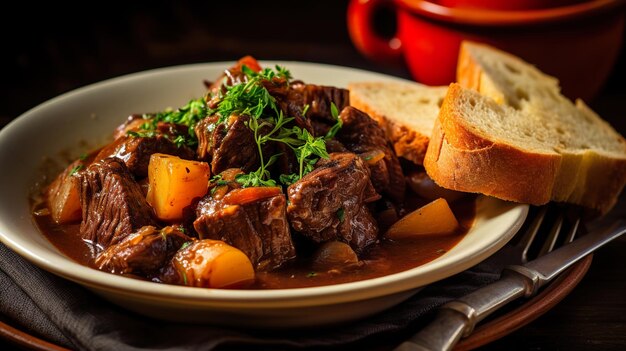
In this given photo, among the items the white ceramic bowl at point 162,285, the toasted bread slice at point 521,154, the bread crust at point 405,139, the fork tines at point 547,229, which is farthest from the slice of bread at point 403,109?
the fork tines at point 547,229

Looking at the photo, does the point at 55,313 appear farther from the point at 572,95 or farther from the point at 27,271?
the point at 572,95

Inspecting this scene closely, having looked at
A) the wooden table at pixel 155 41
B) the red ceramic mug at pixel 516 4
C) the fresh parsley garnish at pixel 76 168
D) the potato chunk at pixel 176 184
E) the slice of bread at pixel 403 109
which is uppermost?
the red ceramic mug at pixel 516 4

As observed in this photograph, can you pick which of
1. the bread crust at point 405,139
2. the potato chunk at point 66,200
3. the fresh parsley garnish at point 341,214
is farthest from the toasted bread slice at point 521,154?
the potato chunk at point 66,200

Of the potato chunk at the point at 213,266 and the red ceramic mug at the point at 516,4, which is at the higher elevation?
the red ceramic mug at the point at 516,4

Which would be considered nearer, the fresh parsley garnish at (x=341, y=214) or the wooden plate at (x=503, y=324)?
the wooden plate at (x=503, y=324)

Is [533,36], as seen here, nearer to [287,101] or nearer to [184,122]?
[287,101]

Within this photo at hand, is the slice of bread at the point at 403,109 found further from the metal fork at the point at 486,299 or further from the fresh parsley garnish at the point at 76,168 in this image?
the fresh parsley garnish at the point at 76,168

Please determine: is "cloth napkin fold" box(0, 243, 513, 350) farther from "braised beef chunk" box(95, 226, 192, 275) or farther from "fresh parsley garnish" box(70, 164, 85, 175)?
"fresh parsley garnish" box(70, 164, 85, 175)

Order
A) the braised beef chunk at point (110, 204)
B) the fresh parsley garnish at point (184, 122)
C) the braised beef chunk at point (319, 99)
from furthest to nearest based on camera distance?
1. the braised beef chunk at point (319, 99)
2. the fresh parsley garnish at point (184, 122)
3. the braised beef chunk at point (110, 204)

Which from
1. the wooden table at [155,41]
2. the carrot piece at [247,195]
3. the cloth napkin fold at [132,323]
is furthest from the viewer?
the wooden table at [155,41]
